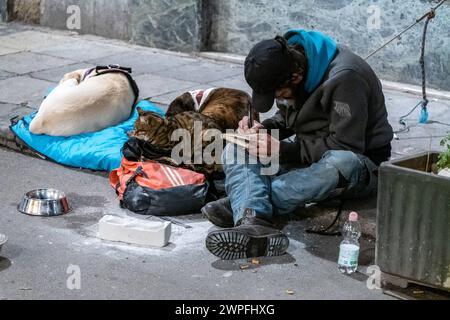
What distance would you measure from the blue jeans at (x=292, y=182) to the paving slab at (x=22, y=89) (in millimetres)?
3058

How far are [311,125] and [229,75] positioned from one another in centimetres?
355

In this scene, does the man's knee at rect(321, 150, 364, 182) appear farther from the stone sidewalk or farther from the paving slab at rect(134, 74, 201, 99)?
the paving slab at rect(134, 74, 201, 99)

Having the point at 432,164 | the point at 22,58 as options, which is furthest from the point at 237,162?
the point at 22,58

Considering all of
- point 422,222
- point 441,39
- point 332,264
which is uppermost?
point 441,39

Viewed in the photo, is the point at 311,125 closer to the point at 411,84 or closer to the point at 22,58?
the point at 411,84

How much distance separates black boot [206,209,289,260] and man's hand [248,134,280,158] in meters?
0.39

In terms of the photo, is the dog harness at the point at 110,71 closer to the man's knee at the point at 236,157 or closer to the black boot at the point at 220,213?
the man's knee at the point at 236,157

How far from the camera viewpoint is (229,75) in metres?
8.77

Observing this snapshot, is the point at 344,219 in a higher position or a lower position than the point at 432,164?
lower

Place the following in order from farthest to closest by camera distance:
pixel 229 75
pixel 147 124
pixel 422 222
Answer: pixel 229 75
pixel 147 124
pixel 422 222

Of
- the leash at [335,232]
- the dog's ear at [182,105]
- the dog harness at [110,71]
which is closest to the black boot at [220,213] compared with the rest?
the leash at [335,232]

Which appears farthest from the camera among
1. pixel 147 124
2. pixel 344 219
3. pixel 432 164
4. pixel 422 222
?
pixel 147 124

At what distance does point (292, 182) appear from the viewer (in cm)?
516

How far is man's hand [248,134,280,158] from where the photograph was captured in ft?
16.9
